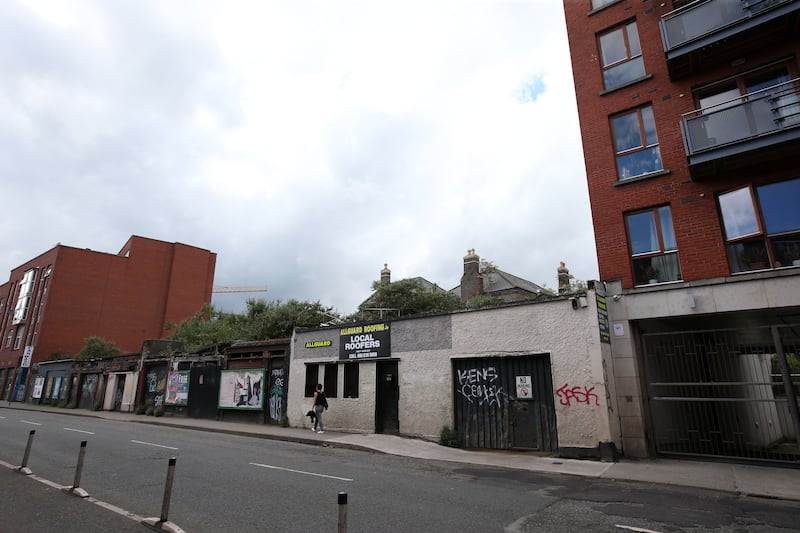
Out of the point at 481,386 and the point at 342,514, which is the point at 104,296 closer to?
the point at 481,386

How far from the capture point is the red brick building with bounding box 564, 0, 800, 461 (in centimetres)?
1087

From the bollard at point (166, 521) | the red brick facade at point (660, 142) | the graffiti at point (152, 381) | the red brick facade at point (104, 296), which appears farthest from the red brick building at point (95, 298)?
the red brick facade at point (660, 142)

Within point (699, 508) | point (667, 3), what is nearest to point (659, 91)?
point (667, 3)

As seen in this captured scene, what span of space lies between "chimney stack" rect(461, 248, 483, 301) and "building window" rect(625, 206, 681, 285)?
28648 mm

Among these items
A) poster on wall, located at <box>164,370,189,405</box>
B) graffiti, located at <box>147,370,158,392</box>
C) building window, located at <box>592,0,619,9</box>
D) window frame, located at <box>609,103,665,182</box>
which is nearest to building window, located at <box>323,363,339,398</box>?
poster on wall, located at <box>164,370,189,405</box>

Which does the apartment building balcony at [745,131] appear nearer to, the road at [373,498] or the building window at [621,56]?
the building window at [621,56]

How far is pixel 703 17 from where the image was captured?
12.4 m

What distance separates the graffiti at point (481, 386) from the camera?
1372 centimetres

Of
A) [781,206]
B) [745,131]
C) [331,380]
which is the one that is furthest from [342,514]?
[331,380]

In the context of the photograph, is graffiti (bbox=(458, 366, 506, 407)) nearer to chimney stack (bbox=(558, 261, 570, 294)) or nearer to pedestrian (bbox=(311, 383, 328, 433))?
pedestrian (bbox=(311, 383, 328, 433))

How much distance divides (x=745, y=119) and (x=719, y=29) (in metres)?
2.66

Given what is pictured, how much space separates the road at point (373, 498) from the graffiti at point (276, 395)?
28.0ft

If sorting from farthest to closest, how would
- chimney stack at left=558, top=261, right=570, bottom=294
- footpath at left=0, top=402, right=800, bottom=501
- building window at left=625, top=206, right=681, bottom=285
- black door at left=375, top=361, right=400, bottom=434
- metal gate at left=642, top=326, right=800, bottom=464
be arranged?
chimney stack at left=558, top=261, right=570, bottom=294 → black door at left=375, top=361, right=400, bottom=434 → metal gate at left=642, top=326, right=800, bottom=464 → building window at left=625, top=206, right=681, bottom=285 → footpath at left=0, top=402, right=800, bottom=501

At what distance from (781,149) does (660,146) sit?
2.76m
